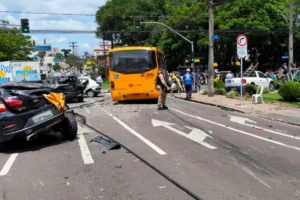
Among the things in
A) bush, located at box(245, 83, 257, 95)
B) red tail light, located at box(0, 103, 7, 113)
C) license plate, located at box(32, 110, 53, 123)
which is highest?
red tail light, located at box(0, 103, 7, 113)

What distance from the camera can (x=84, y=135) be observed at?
9.87 m

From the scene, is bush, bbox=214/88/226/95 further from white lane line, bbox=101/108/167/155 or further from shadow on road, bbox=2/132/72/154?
shadow on road, bbox=2/132/72/154

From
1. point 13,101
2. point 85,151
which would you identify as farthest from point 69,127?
point 13,101

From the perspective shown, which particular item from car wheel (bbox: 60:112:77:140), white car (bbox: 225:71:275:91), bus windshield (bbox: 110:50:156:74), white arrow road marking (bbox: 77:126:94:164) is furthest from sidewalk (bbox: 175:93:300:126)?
car wheel (bbox: 60:112:77:140)

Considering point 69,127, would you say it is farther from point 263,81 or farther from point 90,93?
point 263,81

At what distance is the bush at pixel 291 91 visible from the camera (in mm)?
16234

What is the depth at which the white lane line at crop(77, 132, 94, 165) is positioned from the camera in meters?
7.09

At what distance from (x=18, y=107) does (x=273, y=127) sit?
23.7ft

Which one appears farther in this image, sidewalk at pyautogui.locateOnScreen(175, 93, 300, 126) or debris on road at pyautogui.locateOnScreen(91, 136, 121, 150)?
sidewalk at pyautogui.locateOnScreen(175, 93, 300, 126)

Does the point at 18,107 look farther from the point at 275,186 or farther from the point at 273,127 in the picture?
the point at 273,127

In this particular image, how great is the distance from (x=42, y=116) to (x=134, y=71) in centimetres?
1007

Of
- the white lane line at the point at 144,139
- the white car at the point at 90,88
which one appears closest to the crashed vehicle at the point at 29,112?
the white lane line at the point at 144,139

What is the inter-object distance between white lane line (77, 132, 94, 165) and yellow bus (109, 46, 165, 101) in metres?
8.68

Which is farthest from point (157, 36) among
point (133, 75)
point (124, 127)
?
point (124, 127)
